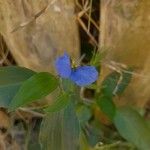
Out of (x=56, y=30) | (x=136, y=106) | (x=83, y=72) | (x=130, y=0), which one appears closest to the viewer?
(x=83, y=72)

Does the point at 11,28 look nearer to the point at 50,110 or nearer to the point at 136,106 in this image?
the point at 50,110

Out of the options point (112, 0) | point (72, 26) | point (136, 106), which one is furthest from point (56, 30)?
point (136, 106)

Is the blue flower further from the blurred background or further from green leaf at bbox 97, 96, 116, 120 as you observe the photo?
green leaf at bbox 97, 96, 116, 120

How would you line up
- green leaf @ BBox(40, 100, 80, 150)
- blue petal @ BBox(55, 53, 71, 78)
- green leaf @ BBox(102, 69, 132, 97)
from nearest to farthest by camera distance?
blue petal @ BBox(55, 53, 71, 78) → green leaf @ BBox(40, 100, 80, 150) → green leaf @ BBox(102, 69, 132, 97)

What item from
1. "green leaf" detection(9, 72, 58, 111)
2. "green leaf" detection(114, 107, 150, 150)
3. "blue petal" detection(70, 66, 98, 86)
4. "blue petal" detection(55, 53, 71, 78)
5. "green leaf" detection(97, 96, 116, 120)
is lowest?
"green leaf" detection(114, 107, 150, 150)

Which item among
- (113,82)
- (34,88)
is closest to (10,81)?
(34,88)

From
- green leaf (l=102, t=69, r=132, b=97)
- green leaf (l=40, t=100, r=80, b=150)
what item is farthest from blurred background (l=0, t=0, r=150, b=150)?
green leaf (l=40, t=100, r=80, b=150)

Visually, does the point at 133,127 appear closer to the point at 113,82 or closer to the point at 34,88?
the point at 113,82
